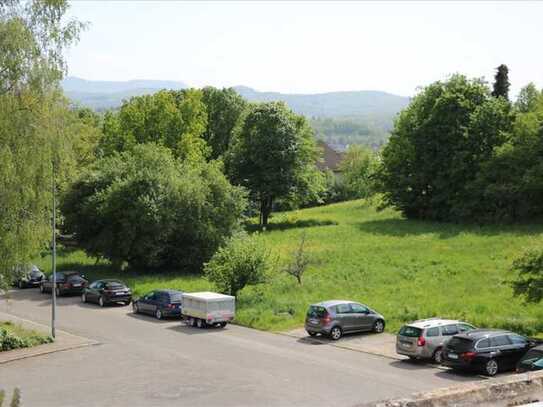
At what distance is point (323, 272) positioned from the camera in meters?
39.6

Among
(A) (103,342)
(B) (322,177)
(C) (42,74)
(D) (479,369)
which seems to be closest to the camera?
(D) (479,369)

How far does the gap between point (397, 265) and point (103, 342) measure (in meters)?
19.5

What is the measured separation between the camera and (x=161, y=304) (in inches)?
1266

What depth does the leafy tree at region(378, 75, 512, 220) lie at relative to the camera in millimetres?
58438

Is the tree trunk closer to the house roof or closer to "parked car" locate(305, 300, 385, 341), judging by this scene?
"parked car" locate(305, 300, 385, 341)

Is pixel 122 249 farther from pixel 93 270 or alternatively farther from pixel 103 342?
pixel 103 342

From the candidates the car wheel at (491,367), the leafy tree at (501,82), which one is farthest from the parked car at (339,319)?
the leafy tree at (501,82)

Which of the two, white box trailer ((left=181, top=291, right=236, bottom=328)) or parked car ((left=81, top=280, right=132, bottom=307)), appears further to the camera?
parked car ((left=81, top=280, right=132, bottom=307))

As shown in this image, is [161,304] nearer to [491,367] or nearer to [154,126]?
[491,367]

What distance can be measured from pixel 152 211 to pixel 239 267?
11.1 meters

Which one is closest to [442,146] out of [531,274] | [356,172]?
[356,172]

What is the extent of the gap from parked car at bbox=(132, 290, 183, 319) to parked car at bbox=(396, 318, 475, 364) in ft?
40.0

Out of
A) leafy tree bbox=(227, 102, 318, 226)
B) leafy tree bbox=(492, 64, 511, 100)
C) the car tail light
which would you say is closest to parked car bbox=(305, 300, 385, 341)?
the car tail light

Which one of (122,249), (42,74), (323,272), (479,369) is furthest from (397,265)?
(42,74)
